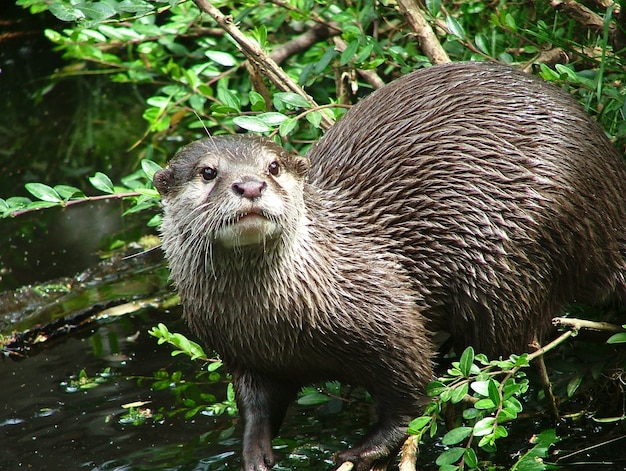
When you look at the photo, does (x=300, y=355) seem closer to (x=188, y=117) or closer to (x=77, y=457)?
(x=77, y=457)

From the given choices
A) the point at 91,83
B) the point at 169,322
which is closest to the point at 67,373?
the point at 169,322

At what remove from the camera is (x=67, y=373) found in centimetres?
349

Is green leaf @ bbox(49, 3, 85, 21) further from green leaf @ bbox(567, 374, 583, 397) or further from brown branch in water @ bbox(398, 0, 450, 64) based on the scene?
green leaf @ bbox(567, 374, 583, 397)

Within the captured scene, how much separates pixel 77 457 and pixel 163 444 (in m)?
0.24

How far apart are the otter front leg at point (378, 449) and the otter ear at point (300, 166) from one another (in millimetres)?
685

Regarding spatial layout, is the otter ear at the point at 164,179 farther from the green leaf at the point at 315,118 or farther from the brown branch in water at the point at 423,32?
the brown branch in water at the point at 423,32

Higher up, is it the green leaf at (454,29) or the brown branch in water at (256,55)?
the green leaf at (454,29)

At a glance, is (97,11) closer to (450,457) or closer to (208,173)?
(208,173)

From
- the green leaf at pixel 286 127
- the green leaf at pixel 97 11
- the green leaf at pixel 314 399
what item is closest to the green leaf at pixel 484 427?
the green leaf at pixel 314 399

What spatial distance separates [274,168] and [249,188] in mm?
232

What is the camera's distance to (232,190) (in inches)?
92.4

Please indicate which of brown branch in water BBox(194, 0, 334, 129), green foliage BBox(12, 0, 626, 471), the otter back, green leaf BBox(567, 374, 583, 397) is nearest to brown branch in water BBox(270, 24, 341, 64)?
green foliage BBox(12, 0, 626, 471)

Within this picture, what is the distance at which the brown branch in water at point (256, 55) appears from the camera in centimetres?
324

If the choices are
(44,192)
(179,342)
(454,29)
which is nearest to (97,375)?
(179,342)
